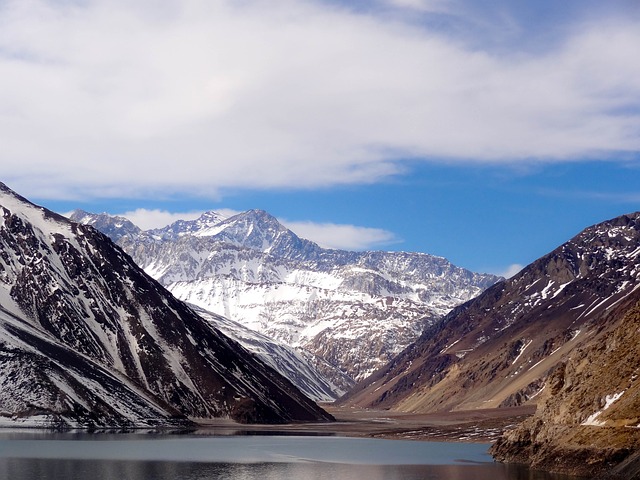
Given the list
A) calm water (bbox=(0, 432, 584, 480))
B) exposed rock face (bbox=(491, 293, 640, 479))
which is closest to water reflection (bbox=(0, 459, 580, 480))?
calm water (bbox=(0, 432, 584, 480))

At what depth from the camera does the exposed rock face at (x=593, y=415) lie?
348 feet

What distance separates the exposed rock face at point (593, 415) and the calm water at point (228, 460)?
14.9ft

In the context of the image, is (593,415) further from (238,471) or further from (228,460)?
(228,460)

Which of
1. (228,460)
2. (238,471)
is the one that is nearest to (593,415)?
(238,471)

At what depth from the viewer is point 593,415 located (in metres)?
116

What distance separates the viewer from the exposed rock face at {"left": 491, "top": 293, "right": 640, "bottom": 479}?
105938mm

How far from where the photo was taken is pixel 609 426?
359 ft

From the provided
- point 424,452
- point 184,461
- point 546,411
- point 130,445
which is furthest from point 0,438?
point 546,411

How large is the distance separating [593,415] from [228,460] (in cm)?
5552

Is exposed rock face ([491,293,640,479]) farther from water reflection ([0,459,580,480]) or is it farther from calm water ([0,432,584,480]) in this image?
calm water ([0,432,584,480])

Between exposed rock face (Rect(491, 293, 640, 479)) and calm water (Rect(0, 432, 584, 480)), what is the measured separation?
4.55 m

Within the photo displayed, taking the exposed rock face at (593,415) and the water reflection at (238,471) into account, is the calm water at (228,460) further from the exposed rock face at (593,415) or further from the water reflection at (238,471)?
the exposed rock face at (593,415)

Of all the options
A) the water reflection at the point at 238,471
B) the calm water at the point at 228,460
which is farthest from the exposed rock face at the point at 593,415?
the calm water at the point at 228,460

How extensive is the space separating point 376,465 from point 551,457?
27.8m
